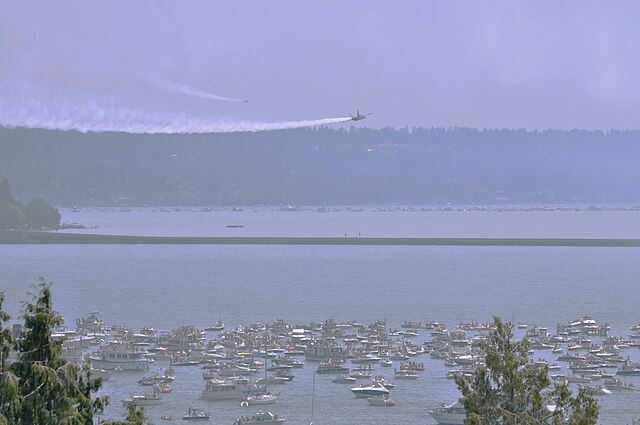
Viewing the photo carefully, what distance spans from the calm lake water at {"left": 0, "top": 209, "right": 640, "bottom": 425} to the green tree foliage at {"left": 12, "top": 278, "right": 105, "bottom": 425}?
2348cm

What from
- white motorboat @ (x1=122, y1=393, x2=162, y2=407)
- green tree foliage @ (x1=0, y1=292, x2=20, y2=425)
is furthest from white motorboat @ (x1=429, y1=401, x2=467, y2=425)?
green tree foliage @ (x1=0, y1=292, x2=20, y2=425)

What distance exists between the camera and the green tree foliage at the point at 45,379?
15.6 metres

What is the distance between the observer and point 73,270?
375ft

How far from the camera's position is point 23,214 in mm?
162750

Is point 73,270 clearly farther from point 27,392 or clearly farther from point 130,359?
point 27,392

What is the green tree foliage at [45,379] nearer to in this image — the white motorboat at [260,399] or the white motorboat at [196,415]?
the white motorboat at [196,415]

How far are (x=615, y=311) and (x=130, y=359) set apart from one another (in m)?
34.8

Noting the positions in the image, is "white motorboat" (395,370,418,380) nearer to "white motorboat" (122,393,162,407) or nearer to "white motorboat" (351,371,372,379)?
"white motorboat" (351,371,372,379)

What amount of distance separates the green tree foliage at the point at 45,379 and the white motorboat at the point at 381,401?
1041 inches

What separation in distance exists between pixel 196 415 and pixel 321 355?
12.5 m

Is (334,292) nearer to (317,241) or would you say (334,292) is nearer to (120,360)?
(317,241)

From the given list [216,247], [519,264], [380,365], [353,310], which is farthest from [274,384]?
[216,247]

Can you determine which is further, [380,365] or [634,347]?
[634,347]

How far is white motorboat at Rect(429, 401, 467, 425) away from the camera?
3762 centimetres
